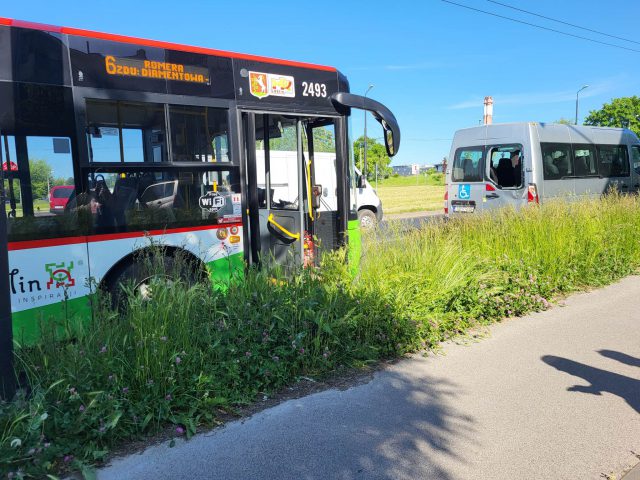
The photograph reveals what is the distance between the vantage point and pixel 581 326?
5.94 m

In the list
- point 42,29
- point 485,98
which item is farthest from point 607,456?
point 485,98

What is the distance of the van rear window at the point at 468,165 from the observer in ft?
45.2

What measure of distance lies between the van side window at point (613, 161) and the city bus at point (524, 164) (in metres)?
0.03

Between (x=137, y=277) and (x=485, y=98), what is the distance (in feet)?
85.7

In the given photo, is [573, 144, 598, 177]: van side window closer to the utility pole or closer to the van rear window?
the van rear window

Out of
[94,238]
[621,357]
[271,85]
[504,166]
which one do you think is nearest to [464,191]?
[504,166]

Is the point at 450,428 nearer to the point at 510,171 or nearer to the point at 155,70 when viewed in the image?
the point at 155,70

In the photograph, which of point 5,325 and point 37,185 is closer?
point 5,325

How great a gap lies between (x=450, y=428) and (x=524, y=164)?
1066 centimetres

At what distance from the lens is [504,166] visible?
44.3ft

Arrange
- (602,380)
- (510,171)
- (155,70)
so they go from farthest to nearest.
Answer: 1. (510,171)
2. (155,70)
3. (602,380)

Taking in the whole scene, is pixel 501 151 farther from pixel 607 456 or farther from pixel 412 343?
pixel 607 456

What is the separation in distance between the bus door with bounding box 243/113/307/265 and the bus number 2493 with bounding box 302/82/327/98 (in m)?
A: 0.35

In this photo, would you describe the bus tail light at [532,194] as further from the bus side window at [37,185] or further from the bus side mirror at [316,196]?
the bus side window at [37,185]
